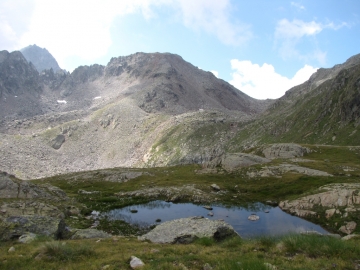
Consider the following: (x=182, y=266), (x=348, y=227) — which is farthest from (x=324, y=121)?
(x=182, y=266)

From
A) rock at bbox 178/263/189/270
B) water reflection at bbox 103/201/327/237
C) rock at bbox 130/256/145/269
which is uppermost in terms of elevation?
rock at bbox 178/263/189/270

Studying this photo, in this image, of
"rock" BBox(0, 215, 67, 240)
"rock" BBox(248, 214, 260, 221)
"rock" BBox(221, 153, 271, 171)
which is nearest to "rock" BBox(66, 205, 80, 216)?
"rock" BBox(0, 215, 67, 240)

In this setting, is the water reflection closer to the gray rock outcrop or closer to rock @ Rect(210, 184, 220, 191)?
the gray rock outcrop

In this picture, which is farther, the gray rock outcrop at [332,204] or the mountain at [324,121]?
the mountain at [324,121]

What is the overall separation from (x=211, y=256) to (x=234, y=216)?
1024 inches

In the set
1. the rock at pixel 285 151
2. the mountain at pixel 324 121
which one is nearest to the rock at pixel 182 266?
the rock at pixel 285 151

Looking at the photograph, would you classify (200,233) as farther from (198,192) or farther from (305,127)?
(305,127)

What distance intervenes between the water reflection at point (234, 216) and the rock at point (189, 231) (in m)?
8.90

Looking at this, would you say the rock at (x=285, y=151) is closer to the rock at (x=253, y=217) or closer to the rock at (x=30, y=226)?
the rock at (x=253, y=217)

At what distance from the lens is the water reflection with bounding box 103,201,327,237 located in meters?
33.4

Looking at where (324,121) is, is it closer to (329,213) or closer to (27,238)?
(329,213)

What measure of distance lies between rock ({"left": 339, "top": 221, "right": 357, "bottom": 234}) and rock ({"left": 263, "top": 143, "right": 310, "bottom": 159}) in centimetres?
5120

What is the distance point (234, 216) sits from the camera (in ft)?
127

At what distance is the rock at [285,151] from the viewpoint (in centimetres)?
8151
